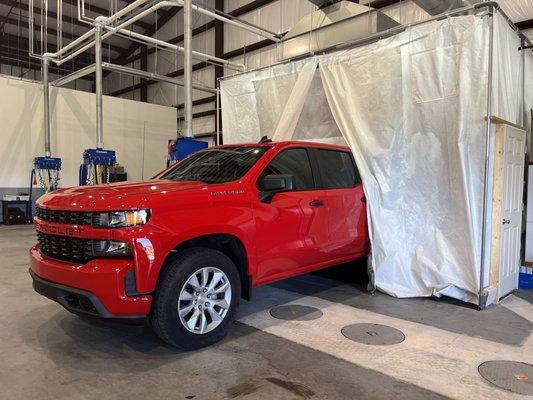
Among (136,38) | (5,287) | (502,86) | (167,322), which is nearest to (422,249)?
(502,86)

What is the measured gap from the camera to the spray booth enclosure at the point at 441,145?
164 inches

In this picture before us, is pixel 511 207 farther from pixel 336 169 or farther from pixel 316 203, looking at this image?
pixel 316 203

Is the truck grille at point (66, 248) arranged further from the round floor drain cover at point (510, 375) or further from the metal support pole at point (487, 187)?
the metal support pole at point (487, 187)

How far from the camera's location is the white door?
14.4ft

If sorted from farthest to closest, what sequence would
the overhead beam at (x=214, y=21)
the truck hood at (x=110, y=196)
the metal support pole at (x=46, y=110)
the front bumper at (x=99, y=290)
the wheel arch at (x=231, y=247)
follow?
the overhead beam at (x=214, y=21) < the metal support pole at (x=46, y=110) < the wheel arch at (x=231, y=247) < the truck hood at (x=110, y=196) < the front bumper at (x=99, y=290)

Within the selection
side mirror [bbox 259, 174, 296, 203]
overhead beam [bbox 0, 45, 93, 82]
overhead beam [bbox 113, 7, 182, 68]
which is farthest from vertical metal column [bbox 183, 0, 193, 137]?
overhead beam [bbox 0, 45, 93, 82]

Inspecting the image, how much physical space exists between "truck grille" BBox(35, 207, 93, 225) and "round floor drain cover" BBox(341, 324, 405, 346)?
2.22m

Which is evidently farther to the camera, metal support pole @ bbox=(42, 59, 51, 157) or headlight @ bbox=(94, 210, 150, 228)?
metal support pole @ bbox=(42, 59, 51, 157)

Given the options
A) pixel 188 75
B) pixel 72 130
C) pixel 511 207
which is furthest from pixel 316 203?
pixel 72 130

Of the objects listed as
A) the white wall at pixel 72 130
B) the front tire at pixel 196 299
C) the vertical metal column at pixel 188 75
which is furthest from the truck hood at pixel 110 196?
the white wall at pixel 72 130

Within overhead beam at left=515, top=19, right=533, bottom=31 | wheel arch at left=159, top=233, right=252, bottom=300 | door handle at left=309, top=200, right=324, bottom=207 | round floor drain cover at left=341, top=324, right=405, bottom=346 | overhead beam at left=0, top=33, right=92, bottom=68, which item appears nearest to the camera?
wheel arch at left=159, top=233, right=252, bottom=300

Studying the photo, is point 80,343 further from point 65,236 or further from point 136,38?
point 136,38

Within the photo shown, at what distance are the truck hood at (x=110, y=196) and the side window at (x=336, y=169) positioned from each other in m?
1.53

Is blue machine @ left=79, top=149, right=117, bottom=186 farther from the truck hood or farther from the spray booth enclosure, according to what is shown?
the truck hood
